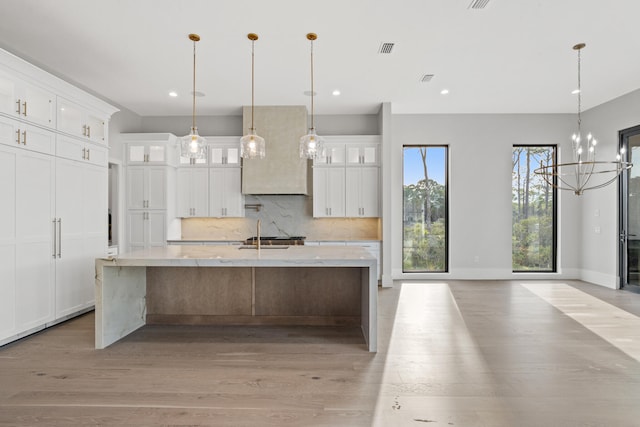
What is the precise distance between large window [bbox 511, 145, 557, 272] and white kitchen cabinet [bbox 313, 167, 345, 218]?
3314 millimetres

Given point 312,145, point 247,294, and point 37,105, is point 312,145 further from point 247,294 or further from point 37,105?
point 37,105

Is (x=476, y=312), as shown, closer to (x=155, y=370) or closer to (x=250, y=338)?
(x=250, y=338)

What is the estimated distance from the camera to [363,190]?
6215mm

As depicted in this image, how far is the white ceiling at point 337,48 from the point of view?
3.20 m

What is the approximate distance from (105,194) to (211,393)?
11.1 feet

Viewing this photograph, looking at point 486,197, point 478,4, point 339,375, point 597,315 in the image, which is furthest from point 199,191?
point 597,315

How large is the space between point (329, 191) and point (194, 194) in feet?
8.07

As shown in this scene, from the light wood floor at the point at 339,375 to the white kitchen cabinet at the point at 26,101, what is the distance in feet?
7.15

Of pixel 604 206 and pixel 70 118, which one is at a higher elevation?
pixel 70 118

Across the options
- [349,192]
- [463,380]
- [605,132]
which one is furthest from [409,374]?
[605,132]

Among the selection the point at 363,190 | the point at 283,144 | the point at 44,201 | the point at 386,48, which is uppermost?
the point at 386,48

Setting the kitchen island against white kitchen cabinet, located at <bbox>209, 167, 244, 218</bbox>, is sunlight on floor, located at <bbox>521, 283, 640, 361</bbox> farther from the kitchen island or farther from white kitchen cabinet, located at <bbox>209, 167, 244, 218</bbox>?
white kitchen cabinet, located at <bbox>209, 167, 244, 218</bbox>

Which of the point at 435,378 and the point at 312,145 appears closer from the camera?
the point at 435,378

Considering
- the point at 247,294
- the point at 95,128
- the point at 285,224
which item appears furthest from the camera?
the point at 285,224
